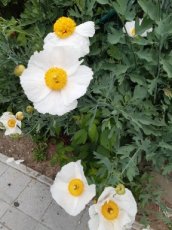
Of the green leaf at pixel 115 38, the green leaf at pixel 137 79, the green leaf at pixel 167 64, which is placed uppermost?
the green leaf at pixel 115 38

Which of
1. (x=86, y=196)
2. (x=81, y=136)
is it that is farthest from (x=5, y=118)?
(x=86, y=196)

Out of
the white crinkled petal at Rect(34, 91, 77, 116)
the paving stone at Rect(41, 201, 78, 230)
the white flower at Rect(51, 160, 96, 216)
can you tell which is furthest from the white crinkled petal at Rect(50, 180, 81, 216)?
the white crinkled petal at Rect(34, 91, 77, 116)

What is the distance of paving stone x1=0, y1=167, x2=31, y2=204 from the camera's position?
246 centimetres

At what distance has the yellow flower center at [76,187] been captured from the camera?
1876 millimetres

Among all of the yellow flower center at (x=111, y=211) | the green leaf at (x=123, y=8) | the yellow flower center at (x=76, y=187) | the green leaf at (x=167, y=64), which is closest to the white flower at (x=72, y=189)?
the yellow flower center at (x=76, y=187)

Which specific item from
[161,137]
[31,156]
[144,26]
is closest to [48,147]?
[31,156]

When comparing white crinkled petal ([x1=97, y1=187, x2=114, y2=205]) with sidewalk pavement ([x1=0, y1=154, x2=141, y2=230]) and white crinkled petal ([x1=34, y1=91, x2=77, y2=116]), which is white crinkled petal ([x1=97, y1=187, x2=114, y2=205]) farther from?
sidewalk pavement ([x1=0, y1=154, x2=141, y2=230])

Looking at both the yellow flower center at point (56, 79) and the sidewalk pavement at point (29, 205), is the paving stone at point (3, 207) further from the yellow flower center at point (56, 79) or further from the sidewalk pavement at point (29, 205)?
the yellow flower center at point (56, 79)

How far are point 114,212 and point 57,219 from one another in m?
0.63

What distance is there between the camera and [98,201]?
1.74 meters

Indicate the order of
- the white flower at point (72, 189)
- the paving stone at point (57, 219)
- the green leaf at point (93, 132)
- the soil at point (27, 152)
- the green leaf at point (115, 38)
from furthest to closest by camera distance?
the soil at point (27, 152) < the paving stone at point (57, 219) < the green leaf at point (93, 132) < the white flower at point (72, 189) < the green leaf at point (115, 38)

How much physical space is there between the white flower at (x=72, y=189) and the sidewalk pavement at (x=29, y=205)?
0.43 metres

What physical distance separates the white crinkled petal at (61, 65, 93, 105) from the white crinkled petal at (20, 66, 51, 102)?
0.08 m

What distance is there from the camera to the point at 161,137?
2.00 metres
